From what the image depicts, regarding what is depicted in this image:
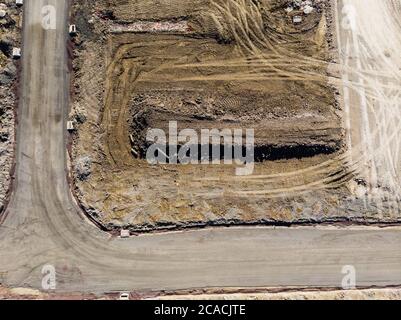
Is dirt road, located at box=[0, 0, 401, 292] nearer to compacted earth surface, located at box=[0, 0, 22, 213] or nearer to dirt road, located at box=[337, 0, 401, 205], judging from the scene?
compacted earth surface, located at box=[0, 0, 22, 213]

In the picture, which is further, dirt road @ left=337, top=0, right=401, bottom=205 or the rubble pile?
the rubble pile

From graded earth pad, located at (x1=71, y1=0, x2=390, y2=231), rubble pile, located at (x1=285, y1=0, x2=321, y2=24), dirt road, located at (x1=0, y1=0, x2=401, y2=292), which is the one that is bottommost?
dirt road, located at (x1=0, y1=0, x2=401, y2=292)

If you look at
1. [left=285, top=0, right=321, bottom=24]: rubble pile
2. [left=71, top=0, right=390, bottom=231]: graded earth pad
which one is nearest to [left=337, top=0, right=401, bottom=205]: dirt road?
[left=71, top=0, right=390, bottom=231]: graded earth pad

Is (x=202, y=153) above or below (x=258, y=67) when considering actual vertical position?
below

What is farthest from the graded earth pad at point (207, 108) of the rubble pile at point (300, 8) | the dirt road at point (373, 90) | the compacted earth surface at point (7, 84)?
the compacted earth surface at point (7, 84)
